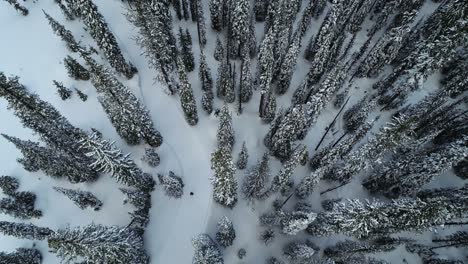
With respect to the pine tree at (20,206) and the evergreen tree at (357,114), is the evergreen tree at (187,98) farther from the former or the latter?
the evergreen tree at (357,114)

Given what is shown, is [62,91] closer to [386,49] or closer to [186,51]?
[186,51]

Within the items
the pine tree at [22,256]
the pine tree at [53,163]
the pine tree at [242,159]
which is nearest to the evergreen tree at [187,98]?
the pine tree at [242,159]

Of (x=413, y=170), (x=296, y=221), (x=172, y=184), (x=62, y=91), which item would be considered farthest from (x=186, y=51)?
(x=413, y=170)

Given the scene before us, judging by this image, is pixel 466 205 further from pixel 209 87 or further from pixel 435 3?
pixel 435 3

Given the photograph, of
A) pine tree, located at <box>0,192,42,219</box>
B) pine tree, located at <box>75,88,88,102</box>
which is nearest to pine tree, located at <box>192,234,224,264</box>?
pine tree, located at <box>0,192,42,219</box>

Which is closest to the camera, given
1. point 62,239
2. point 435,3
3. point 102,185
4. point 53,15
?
point 62,239

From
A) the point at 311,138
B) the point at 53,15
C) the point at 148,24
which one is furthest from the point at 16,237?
the point at 311,138
